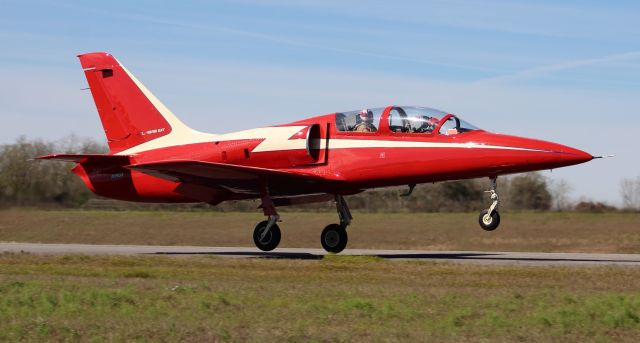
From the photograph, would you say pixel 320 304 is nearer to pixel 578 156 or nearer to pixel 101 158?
pixel 578 156

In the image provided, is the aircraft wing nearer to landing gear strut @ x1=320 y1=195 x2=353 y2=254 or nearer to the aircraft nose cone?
landing gear strut @ x1=320 y1=195 x2=353 y2=254

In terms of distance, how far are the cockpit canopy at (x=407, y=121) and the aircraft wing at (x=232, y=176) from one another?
141 cm

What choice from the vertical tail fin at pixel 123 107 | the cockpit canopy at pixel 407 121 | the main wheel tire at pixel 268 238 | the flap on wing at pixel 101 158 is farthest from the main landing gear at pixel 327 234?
the flap on wing at pixel 101 158

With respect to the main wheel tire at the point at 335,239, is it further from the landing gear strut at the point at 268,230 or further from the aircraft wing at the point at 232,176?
the aircraft wing at the point at 232,176

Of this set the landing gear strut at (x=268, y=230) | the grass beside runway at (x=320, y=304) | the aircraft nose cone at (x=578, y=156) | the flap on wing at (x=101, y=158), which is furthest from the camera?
the flap on wing at (x=101, y=158)

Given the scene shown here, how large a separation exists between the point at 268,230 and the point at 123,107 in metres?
5.26

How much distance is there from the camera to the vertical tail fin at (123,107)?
23.1 meters

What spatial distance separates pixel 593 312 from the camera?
1019 cm

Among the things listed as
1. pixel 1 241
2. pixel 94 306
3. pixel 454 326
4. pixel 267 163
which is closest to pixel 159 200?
pixel 267 163

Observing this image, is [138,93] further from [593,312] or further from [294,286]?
[593,312]

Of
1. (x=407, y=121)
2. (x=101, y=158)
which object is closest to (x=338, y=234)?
(x=407, y=121)

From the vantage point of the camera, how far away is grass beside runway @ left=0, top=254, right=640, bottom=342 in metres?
9.13

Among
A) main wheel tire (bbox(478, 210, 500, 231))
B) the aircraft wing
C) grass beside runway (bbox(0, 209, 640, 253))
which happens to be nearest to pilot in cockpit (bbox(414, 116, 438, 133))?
main wheel tire (bbox(478, 210, 500, 231))

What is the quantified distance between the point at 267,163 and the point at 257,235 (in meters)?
1.77
